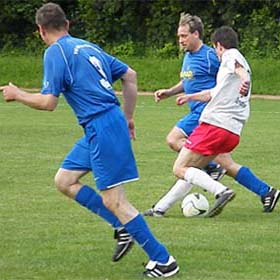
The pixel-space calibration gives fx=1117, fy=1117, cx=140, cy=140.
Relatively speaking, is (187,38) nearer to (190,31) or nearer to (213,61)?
(190,31)

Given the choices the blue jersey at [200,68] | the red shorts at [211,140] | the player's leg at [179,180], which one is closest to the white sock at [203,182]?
the red shorts at [211,140]

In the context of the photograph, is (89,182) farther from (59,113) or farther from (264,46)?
(264,46)

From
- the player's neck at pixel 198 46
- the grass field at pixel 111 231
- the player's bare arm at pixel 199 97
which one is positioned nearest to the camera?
the grass field at pixel 111 231

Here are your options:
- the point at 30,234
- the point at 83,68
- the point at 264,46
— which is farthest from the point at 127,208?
the point at 264,46

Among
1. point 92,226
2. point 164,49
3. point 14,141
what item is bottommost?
point 164,49

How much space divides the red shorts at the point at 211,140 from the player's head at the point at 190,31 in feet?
Answer: 3.80

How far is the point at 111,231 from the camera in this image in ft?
30.1

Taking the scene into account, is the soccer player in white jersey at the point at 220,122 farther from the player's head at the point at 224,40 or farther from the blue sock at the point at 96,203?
the blue sock at the point at 96,203

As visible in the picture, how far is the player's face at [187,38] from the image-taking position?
10.6 meters

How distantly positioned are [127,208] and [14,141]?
10.0m

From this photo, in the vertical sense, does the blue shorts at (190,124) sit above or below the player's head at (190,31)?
below

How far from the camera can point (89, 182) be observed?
12758mm

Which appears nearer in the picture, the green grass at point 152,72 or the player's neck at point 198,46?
the player's neck at point 198,46

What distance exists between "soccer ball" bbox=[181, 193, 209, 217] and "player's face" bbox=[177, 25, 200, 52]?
1483 mm
